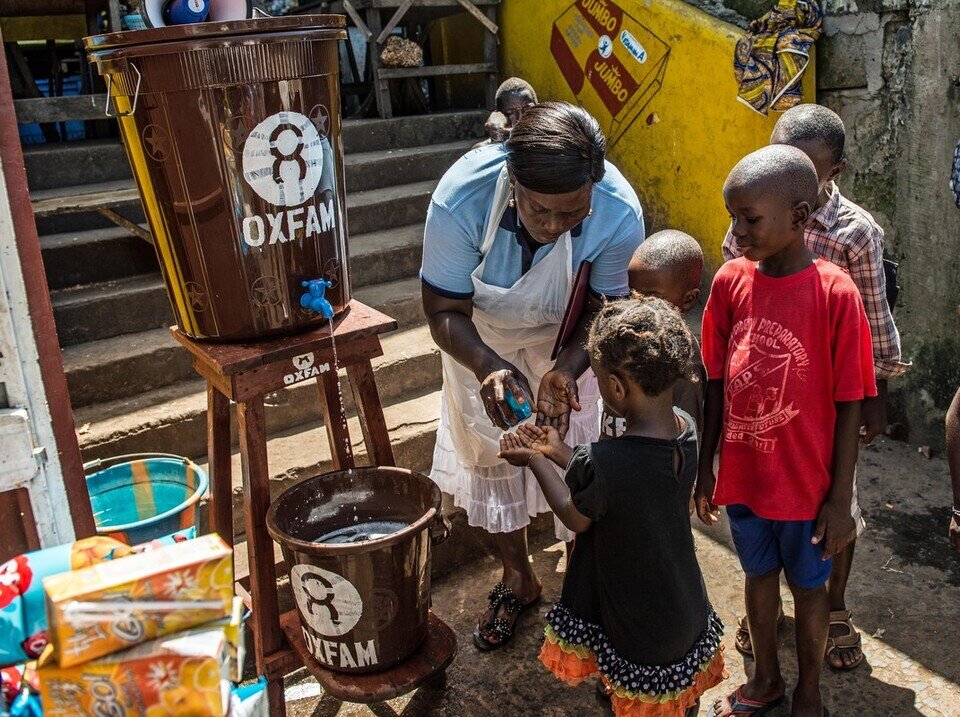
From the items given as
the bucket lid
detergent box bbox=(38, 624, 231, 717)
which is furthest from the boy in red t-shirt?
detergent box bbox=(38, 624, 231, 717)

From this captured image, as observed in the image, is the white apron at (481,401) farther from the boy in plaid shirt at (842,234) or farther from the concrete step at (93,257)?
the concrete step at (93,257)

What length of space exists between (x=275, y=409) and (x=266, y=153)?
5.91ft

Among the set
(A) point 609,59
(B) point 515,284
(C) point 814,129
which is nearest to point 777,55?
(A) point 609,59

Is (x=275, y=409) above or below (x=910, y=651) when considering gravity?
above

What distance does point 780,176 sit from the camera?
83.2 inches

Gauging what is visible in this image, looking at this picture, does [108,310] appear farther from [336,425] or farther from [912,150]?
[912,150]

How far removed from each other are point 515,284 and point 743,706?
4.69 ft

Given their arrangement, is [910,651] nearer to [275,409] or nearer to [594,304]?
[594,304]

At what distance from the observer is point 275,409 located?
3.64 m

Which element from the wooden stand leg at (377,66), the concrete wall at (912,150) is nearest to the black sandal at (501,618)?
the concrete wall at (912,150)

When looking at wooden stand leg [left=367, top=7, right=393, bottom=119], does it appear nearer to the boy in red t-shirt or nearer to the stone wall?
the stone wall

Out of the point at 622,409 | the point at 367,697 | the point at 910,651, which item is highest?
the point at 622,409

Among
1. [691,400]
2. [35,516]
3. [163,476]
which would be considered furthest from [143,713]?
[163,476]

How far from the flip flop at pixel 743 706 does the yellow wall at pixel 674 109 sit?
288cm
